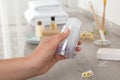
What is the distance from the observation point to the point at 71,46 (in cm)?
84

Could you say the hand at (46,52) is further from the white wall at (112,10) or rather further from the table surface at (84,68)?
the white wall at (112,10)

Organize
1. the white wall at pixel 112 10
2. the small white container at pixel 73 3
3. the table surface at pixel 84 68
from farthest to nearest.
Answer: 1. the small white container at pixel 73 3
2. the white wall at pixel 112 10
3. the table surface at pixel 84 68

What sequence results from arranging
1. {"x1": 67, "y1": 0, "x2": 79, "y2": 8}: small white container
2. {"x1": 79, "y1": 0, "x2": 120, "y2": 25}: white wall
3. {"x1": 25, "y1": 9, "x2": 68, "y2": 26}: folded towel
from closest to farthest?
{"x1": 79, "y1": 0, "x2": 120, "y2": 25}: white wall → {"x1": 25, "y1": 9, "x2": 68, "y2": 26}: folded towel → {"x1": 67, "y1": 0, "x2": 79, "y2": 8}: small white container

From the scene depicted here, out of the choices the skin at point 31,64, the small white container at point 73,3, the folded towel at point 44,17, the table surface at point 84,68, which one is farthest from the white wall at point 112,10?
the skin at point 31,64

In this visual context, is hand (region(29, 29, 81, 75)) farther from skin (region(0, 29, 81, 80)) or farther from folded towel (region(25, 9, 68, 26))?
folded towel (region(25, 9, 68, 26))

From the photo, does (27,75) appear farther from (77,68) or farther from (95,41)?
(95,41)

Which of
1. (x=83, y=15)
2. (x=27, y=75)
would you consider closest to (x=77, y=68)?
(x=27, y=75)

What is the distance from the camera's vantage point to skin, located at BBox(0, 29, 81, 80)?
81 cm

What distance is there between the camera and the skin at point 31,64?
811mm

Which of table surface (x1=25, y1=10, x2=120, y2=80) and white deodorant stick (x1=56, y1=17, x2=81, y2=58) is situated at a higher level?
white deodorant stick (x1=56, y1=17, x2=81, y2=58)

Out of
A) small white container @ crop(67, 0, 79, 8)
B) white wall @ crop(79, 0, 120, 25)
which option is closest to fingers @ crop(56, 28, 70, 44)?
white wall @ crop(79, 0, 120, 25)

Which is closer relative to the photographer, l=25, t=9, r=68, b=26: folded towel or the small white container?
l=25, t=9, r=68, b=26: folded towel

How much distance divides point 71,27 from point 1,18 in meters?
1.22

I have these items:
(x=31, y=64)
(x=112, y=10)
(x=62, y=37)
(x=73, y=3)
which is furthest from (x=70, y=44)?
(x=73, y=3)
